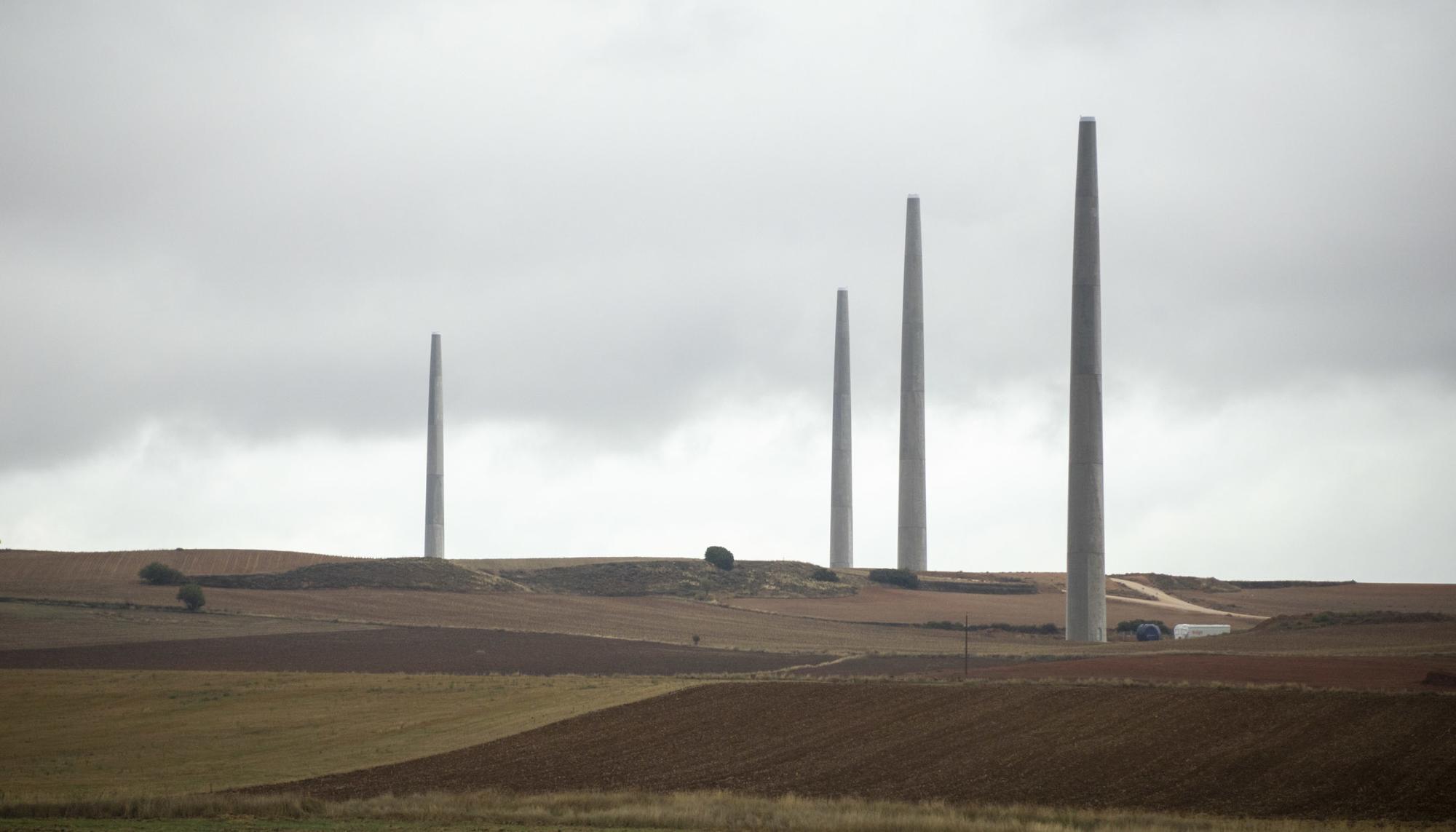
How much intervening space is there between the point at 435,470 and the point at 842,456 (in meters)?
30.4

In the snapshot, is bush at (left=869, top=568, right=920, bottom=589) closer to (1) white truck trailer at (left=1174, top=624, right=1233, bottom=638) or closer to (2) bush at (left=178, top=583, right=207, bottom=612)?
(1) white truck trailer at (left=1174, top=624, right=1233, bottom=638)

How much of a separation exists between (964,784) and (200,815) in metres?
15.8

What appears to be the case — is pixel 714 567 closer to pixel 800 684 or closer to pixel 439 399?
pixel 439 399

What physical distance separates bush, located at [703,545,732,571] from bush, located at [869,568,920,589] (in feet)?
36.0

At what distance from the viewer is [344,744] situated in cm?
Answer: 4388

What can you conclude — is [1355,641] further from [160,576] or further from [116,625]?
[160,576]

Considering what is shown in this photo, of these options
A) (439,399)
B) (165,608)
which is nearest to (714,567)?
(439,399)

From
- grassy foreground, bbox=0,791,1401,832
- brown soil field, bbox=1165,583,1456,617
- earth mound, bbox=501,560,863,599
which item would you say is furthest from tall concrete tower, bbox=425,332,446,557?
grassy foreground, bbox=0,791,1401,832

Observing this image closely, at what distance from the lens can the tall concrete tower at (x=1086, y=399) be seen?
76875 mm

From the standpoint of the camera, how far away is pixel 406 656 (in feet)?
232

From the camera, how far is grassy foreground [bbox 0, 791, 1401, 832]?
2955 centimetres

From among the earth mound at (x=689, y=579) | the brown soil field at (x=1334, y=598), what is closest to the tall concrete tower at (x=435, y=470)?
the earth mound at (x=689, y=579)

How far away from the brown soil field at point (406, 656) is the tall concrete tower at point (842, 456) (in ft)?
113

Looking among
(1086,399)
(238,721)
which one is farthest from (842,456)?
(238,721)
